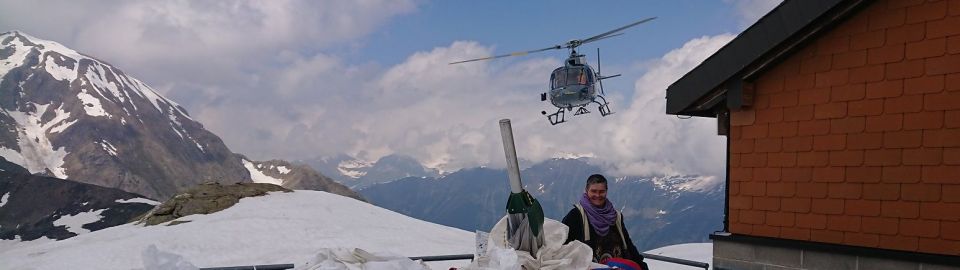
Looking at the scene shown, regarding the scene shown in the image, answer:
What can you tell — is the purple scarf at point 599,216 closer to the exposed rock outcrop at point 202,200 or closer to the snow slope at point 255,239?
the snow slope at point 255,239

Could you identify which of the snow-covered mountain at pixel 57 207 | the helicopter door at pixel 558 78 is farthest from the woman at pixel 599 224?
the snow-covered mountain at pixel 57 207

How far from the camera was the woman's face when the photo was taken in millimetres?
5906

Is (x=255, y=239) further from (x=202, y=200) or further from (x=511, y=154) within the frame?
(x=511, y=154)

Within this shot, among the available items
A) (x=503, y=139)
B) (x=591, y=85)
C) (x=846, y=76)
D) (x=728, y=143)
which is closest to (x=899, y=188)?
(x=846, y=76)

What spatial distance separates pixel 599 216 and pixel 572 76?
21.1 metres

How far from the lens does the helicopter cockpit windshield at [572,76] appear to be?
26681mm

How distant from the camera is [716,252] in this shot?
798 centimetres

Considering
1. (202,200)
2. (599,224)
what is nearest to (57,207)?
(202,200)

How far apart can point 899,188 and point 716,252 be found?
7.15ft

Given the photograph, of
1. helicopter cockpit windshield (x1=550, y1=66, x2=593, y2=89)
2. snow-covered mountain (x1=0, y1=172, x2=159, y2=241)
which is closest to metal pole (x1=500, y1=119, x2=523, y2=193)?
helicopter cockpit windshield (x1=550, y1=66, x2=593, y2=89)

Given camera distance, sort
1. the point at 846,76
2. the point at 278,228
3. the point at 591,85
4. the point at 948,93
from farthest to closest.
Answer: the point at 591,85 < the point at 278,228 < the point at 846,76 < the point at 948,93

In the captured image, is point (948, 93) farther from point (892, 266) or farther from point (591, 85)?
point (591, 85)

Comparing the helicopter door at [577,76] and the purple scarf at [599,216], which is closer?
the purple scarf at [599,216]

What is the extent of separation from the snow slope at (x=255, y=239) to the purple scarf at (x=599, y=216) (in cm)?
1490
